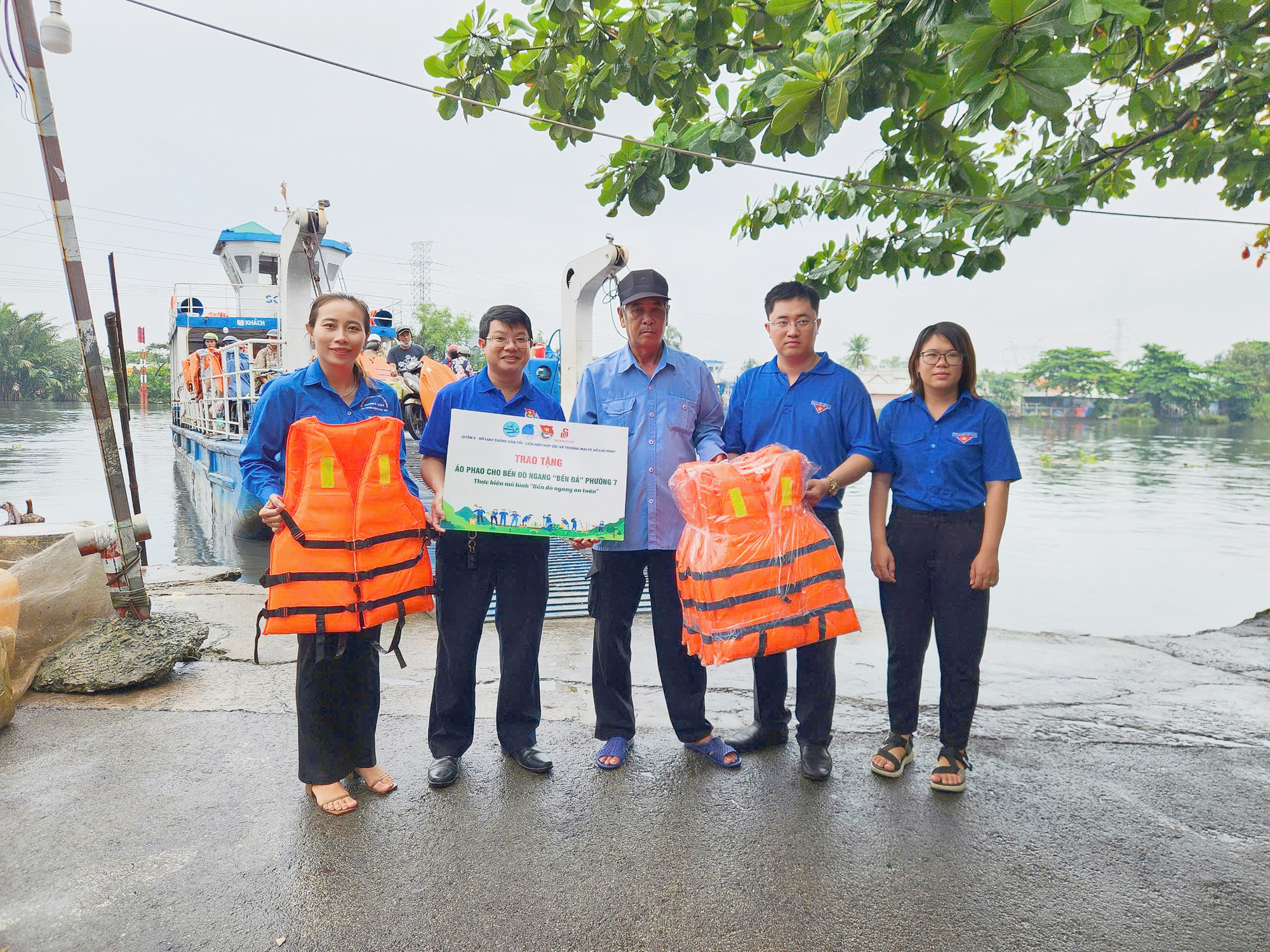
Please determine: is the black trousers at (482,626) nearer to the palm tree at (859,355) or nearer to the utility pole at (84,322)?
the utility pole at (84,322)

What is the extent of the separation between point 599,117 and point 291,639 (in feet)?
11.9

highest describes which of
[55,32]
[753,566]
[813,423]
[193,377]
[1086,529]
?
[55,32]

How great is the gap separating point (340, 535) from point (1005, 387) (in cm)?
8980

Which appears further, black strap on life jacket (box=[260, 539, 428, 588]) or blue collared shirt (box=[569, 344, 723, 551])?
blue collared shirt (box=[569, 344, 723, 551])

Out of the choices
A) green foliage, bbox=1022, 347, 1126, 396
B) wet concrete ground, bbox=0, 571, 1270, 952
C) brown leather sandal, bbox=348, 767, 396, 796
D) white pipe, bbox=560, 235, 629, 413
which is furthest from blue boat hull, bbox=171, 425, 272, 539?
green foliage, bbox=1022, 347, 1126, 396

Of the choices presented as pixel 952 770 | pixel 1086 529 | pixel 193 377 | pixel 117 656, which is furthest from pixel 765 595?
pixel 1086 529

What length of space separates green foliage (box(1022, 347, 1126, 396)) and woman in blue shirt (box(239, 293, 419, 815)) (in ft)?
288

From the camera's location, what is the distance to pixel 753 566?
2.68m

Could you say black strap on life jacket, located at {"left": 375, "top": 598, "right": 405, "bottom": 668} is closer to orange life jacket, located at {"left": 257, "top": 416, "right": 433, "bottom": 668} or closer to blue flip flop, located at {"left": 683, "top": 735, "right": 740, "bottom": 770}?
orange life jacket, located at {"left": 257, "top": 416, "right": 433, "bottom": 668}

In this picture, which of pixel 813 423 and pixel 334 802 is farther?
pixel 813 423

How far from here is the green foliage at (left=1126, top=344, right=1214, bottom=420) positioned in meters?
68.4

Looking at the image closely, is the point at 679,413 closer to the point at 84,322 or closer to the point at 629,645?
the point at 629,645

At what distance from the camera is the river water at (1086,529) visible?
10.2 metres

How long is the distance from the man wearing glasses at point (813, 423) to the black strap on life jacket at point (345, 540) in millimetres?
1382
